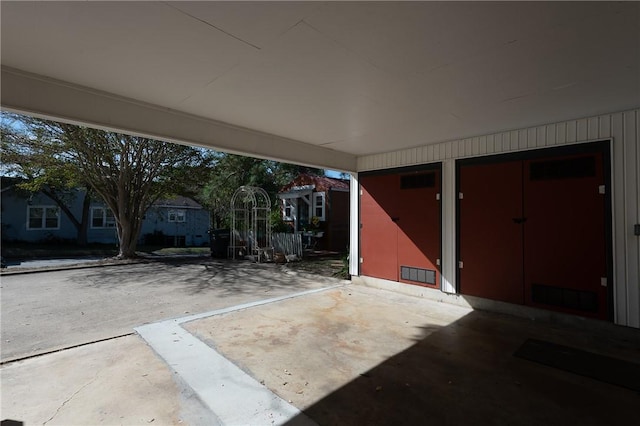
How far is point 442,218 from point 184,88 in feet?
15.3

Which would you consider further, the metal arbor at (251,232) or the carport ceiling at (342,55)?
the metal arbor at (251,232)

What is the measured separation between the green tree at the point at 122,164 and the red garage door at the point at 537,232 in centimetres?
1112

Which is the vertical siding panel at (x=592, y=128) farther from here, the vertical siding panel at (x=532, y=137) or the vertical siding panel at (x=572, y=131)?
the vertical siding panel at (x=532, y=137)

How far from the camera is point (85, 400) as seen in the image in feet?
8.15

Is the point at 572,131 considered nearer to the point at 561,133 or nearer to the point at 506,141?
the point at 561,133

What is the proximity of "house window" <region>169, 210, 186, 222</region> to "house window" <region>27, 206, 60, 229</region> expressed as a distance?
6071 mm

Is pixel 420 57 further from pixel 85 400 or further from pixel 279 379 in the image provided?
pixel 85 400

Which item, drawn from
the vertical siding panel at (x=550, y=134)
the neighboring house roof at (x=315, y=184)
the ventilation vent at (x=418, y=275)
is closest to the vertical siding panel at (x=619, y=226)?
the vertical siding panel at (x=550, y=134)

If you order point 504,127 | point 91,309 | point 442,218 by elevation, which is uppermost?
point 504,127

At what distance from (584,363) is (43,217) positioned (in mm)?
23319

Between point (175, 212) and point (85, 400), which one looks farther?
point (175, 212)

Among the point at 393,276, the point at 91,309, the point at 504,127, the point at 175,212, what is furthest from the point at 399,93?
the point at 175,212

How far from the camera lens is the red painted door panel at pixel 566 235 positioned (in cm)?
402

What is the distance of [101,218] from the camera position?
1894 cm
